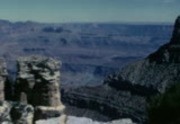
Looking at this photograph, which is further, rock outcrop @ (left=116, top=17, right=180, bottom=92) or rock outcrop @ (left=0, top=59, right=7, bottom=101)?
rock outcrop @ (left=116, top=17, right=180, bottom=92)

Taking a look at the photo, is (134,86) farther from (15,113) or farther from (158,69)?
(15,113)

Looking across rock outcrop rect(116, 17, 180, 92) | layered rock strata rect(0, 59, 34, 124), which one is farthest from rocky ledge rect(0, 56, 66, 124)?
rock outcrop rect(116, 17, 180, 92)

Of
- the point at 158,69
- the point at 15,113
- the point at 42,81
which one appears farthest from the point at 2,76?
the point at 158,69

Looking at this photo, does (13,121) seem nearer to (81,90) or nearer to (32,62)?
(32,62)

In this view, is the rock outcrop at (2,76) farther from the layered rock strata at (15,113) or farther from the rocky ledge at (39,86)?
the layered rock strata at (15,113)

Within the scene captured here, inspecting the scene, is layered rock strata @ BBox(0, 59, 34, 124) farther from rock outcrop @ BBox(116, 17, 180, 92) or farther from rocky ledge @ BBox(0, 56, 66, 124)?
rock outcrop @ BBox(116, 17, 180, 92)

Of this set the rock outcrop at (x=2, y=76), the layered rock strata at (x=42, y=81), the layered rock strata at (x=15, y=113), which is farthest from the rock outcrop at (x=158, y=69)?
the layered rock strata at (x=15, y=113)

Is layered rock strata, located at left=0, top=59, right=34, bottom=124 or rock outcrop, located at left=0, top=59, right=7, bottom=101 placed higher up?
rock outcrop, located at left=0, top=59, right=7, bottom=101
